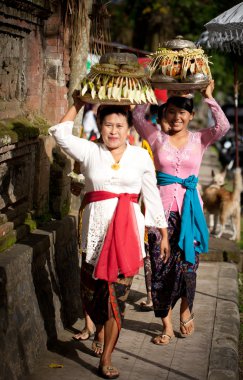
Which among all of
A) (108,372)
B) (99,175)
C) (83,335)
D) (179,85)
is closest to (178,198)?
(179,85)

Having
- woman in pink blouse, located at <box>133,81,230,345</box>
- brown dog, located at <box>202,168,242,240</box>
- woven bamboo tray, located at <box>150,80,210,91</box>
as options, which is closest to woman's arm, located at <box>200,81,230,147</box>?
woman in pink blouse, located at <box>133,81,230,345</box>

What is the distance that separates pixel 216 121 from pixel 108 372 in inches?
87.5

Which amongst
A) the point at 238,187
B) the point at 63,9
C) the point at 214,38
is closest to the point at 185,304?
the point at 63,9

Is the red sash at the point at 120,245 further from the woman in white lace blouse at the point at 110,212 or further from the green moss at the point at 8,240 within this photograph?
the green moss at the point at 8,240

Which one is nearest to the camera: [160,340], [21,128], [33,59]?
[21,128]

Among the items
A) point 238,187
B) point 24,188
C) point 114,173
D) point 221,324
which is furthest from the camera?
point 238,187

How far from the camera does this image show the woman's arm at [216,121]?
6135 millimetres

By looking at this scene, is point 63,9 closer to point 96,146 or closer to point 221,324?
point 96,146

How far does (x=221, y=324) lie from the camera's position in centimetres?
667

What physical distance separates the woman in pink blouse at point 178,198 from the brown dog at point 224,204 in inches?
200

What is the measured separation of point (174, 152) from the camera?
20.4 ft

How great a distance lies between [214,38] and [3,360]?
5.15 m

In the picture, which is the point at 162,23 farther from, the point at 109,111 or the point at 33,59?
the point at 109,111

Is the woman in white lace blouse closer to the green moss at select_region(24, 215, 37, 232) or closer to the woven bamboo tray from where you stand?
the woven bamboo tray
